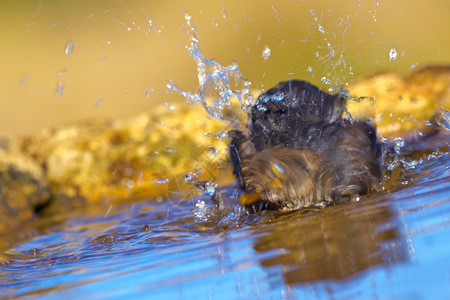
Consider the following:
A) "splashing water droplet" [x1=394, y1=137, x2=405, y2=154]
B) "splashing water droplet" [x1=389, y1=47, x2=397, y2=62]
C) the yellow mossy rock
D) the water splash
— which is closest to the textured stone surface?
the yellow mossy rock

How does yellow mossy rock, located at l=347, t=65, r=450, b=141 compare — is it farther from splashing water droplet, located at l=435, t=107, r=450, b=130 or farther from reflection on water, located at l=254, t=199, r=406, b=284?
reflection on water, located at l=254, t=199, r=406, b=284

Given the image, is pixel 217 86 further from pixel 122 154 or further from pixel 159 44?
pixel 159 44

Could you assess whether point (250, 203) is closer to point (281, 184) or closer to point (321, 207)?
point (281, 184)

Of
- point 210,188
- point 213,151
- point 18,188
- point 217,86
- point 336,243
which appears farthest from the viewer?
point 18,188

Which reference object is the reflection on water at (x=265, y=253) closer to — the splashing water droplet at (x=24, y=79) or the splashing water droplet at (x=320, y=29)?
the splashing water droplet at (x=320, y=29)

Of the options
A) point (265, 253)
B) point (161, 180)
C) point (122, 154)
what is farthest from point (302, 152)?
point (122, 154)

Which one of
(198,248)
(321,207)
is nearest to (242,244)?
(198,248)
